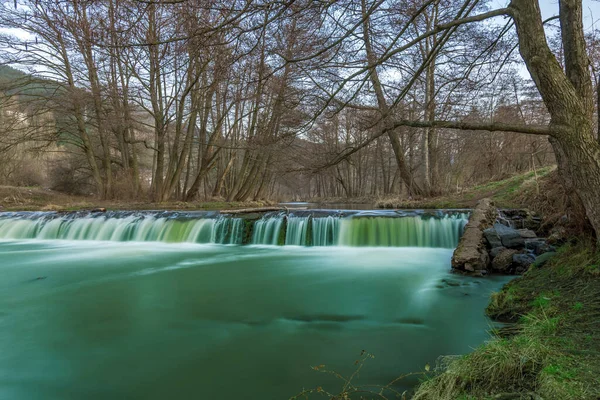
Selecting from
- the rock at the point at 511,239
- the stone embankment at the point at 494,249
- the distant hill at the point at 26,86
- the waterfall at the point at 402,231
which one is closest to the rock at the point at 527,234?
the stone embankment at the point at 494,249

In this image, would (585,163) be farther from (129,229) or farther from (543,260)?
(129,229)

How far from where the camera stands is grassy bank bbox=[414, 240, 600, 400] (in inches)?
81.2

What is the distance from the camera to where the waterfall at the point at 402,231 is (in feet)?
31.8

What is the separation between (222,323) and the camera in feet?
14.8

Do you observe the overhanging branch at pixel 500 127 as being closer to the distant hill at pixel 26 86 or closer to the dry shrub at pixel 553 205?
the dry shrub at pixel 553 205

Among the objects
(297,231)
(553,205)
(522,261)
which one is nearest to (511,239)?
(522,261)

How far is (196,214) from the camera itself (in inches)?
512

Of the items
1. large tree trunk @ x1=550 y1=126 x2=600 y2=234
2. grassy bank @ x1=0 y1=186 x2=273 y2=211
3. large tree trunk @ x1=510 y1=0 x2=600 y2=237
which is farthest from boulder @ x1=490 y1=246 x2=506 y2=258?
grassy bank @ x1=0 y1=186 x2=273 y2=211

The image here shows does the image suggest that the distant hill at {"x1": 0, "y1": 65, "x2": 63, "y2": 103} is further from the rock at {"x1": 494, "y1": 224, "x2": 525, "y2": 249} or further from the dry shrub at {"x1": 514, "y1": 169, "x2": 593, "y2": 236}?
the dry shrub at {"x1": 514, "y1": 169, "x2": 593, "y2": 236}

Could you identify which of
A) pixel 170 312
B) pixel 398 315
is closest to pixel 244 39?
pixel 170 312

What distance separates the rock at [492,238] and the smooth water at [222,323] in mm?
946

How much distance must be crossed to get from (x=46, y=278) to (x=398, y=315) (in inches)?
260

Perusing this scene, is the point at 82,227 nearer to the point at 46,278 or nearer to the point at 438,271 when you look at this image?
the point at 46,278

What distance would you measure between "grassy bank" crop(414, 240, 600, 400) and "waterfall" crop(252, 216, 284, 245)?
7927 mm
